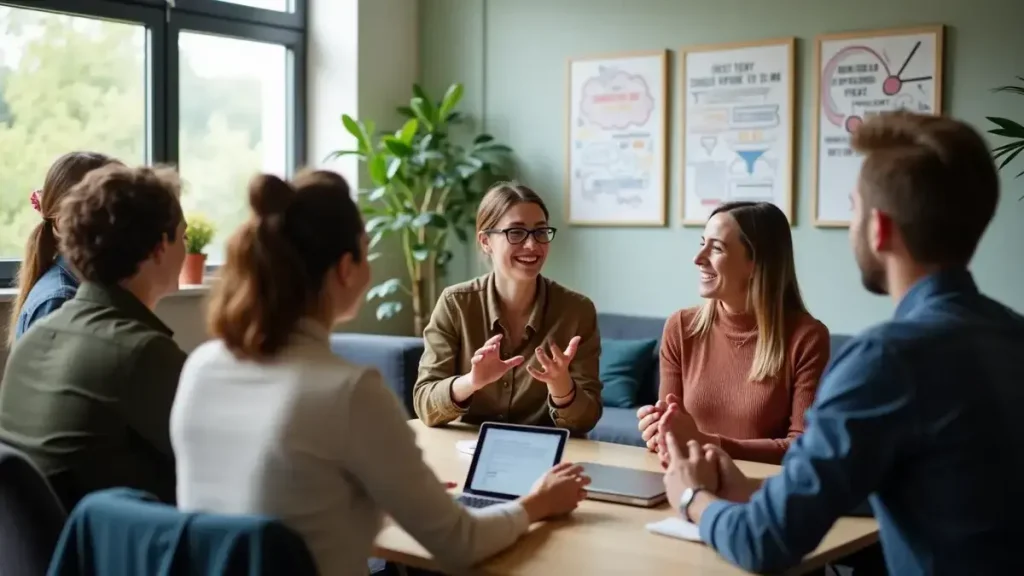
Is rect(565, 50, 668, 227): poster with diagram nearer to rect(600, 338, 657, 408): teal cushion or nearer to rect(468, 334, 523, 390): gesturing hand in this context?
rect(600, 338, 657, 408): teal cushion

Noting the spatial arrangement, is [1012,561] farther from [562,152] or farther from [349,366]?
[562,152]

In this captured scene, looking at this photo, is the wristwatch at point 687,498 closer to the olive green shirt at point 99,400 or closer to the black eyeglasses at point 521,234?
the olive green shirt at point 99,400

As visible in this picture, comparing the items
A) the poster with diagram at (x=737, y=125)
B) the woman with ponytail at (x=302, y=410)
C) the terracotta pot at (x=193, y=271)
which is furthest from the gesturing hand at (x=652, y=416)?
the terracotta pot at (x=193, y=271)

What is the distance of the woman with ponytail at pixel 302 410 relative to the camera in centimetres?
154

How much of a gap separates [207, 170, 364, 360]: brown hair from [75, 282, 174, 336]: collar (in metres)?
0.43

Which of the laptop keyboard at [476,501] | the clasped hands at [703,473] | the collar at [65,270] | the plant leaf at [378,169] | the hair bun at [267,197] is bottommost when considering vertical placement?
the laptop keyboard at [476,501]

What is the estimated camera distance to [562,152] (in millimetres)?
5219

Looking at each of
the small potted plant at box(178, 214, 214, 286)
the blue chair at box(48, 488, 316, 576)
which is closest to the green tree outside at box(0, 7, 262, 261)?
the small potted plant at box(178, 214, 214, 286)

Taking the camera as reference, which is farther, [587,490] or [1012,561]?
[587,490]

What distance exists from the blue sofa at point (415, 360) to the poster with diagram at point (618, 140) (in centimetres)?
51

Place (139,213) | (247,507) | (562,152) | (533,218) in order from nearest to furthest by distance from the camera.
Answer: (247,507) < (139,213) < (533,218) < (562,152)

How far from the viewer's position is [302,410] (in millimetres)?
1529

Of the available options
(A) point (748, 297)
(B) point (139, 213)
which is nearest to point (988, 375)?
(A) point (748, 297)

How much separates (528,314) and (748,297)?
554 millimetres
